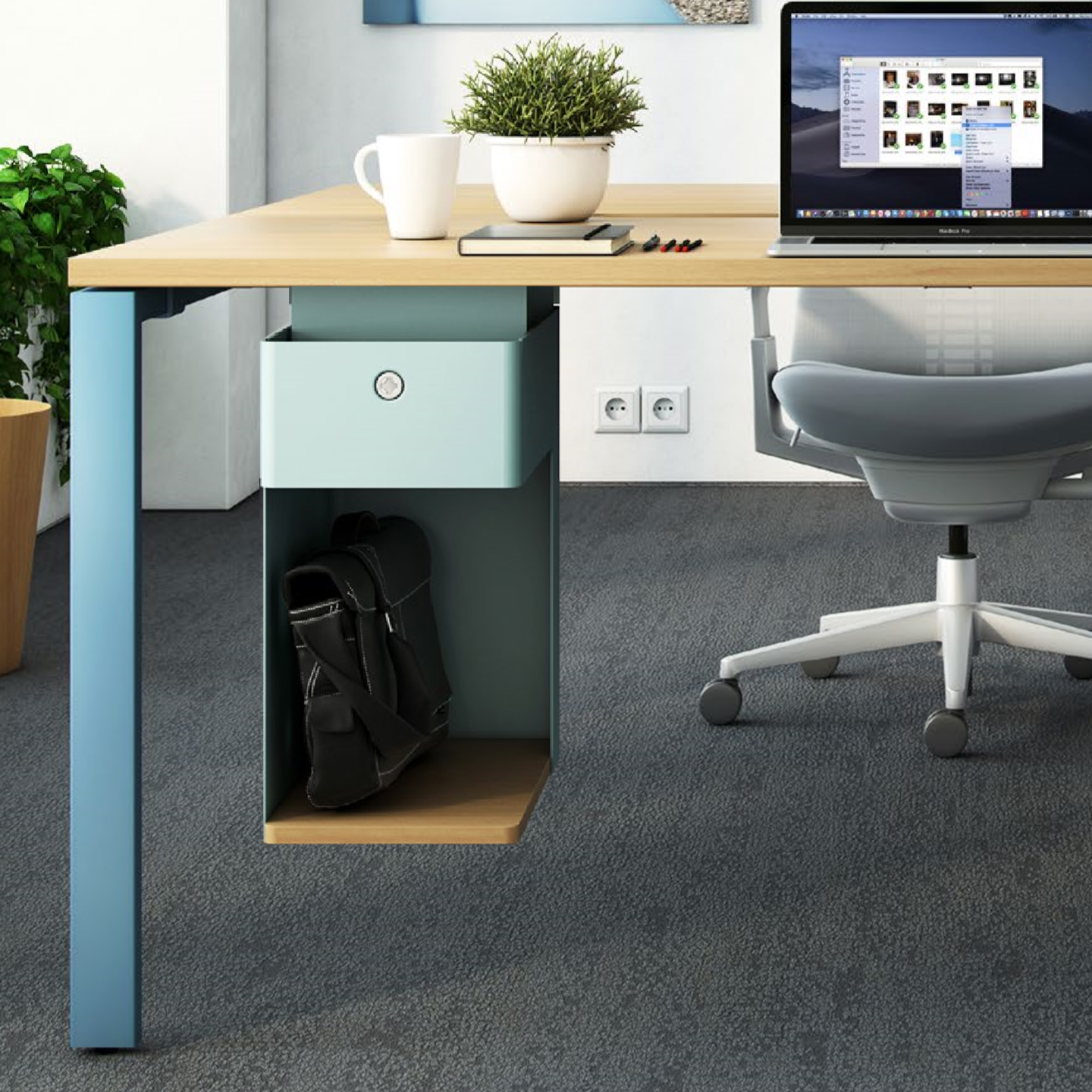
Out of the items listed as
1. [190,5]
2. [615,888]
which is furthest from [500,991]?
[190,5]

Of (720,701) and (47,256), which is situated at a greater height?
(47,256)

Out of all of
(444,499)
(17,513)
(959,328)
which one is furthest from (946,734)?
(17,513)

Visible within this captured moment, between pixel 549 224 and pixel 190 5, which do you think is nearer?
pixel 549 224

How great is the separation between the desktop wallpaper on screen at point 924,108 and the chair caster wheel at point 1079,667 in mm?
1256

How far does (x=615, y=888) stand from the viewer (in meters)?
2.24

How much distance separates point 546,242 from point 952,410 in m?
1.09

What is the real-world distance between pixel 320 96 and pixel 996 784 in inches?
109

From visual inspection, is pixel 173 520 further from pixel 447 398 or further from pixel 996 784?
pixel 447 398

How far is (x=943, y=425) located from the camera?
267 cm

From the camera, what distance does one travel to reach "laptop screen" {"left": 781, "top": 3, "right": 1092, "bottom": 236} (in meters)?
1.97

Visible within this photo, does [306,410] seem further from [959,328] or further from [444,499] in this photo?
[959,328]

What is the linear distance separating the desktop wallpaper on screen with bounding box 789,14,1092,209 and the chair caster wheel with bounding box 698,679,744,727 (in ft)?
3.44

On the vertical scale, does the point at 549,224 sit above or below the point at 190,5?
below

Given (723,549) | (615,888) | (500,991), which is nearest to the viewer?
(500,991)
